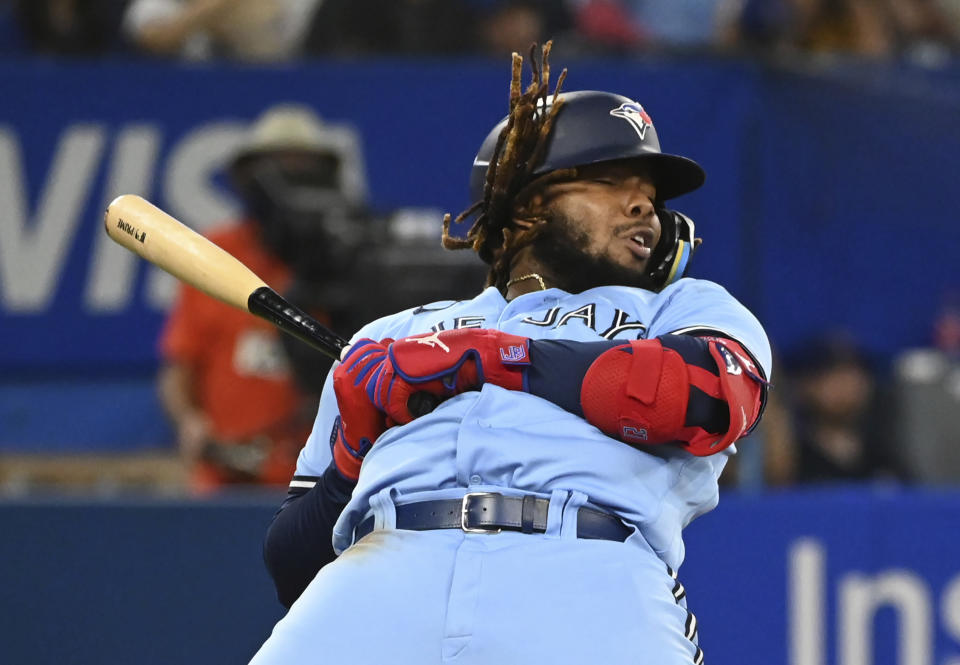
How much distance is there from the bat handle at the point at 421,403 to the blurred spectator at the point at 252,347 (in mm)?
3222

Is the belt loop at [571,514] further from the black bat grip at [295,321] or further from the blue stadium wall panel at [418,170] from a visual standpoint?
the blue stadium wall panel at [418,170]

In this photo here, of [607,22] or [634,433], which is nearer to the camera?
[634,433]

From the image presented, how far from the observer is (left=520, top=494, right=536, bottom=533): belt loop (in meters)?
2.52

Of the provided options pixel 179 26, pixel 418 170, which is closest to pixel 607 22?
pixel 418 170

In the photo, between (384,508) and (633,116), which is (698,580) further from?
(384,508)

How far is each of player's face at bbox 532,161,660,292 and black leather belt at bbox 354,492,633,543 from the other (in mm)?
581

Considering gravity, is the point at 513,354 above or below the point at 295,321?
below

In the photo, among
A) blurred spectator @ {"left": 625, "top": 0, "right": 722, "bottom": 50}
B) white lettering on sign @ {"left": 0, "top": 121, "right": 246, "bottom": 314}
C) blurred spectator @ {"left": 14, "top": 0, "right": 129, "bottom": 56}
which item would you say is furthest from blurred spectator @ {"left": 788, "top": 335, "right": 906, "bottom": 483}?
blurred spectator @ {"left": 14, "top": 0, "right": 129, "bottom": 56}

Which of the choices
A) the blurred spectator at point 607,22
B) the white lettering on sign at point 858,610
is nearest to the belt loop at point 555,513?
the white lettering on sign at point 858,610

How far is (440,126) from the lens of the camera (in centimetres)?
689

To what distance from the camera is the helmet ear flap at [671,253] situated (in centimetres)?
302

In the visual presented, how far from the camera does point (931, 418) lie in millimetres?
6473

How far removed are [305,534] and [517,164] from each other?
0.81 meters

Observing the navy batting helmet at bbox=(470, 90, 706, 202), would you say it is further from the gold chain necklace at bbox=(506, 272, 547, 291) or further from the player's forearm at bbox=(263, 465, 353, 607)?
the player's forearm at bbox=(263, 465, 353, 607)
